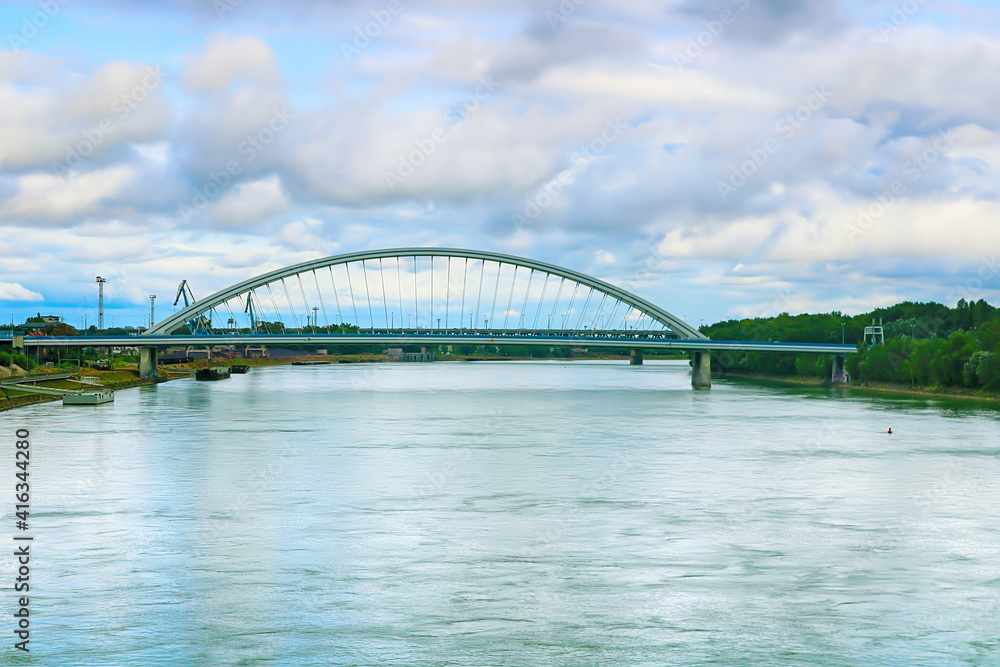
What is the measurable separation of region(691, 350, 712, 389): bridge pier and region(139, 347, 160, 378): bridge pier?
5300cm

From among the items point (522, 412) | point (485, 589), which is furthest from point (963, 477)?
point (522, 412)

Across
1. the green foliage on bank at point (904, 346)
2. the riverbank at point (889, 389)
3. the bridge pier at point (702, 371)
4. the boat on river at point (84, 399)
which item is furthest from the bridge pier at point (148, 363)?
the green foliage on bank at point (904, 346)

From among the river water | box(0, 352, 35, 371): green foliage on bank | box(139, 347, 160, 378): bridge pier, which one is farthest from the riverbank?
box(0, 352, 35, 371): green foliage on bank

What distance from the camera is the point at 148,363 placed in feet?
358

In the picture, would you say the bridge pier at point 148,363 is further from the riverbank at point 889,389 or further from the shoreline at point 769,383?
the riverbank at point 889,389

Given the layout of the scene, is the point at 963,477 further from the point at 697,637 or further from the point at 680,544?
the point at 697,637

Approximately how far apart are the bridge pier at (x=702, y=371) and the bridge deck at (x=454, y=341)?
2.79 ft

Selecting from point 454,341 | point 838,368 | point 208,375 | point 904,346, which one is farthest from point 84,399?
point 838,368

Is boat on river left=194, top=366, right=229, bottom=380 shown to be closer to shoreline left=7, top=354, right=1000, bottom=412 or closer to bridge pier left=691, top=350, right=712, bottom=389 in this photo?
shoreline left=7, top=354, right=1000, bottom=412

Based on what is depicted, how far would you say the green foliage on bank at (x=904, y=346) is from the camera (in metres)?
82.1

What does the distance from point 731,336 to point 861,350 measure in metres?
56.9

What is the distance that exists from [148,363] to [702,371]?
178 ft

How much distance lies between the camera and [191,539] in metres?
23.9

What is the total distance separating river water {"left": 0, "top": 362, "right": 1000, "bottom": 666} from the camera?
16281mm
